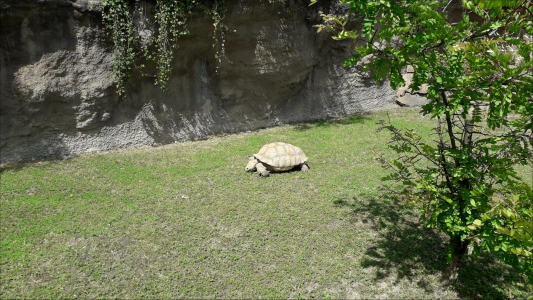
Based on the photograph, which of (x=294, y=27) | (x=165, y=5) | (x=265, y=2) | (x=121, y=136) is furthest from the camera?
(x=294, y=27)

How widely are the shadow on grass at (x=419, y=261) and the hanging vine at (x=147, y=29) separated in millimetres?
4377

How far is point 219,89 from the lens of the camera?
8820 millimetres

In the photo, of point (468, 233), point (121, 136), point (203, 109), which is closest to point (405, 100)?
point (203, 109)

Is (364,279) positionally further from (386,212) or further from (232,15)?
(232,15)

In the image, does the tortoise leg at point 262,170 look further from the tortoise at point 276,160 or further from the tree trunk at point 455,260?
the tree trunk at point 455,260

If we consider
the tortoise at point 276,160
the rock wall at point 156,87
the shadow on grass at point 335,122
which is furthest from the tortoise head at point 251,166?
the shadow on grass at point 335,122

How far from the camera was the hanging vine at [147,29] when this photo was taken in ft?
23.9

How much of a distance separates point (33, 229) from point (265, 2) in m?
5.90

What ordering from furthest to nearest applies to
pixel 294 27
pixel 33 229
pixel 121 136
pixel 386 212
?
1. pixel 294 27
2. pixel 121 136
3. pixel 386 212
4. pixel 33 229

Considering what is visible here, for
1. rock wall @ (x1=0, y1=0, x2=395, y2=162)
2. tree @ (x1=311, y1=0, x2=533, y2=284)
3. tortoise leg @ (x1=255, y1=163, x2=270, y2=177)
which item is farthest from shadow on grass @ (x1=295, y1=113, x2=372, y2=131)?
tree @ (x1=311, y1=0, x2=533, y2=284)

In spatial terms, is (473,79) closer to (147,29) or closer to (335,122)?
(147,29)

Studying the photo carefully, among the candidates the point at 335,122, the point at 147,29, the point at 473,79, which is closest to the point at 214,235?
the point at 473,79

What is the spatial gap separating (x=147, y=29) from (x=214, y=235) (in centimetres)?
431

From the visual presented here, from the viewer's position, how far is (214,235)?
5078 mm
